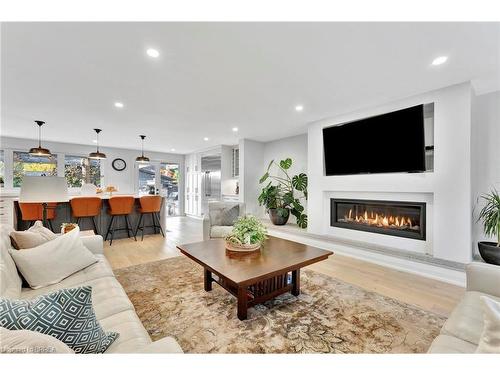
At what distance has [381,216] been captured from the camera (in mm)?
3877

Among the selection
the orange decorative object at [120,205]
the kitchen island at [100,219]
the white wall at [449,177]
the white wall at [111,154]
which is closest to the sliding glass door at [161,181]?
the white wall at [111,154]

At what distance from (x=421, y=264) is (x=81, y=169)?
8.86 metres

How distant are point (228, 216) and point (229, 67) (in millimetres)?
2457

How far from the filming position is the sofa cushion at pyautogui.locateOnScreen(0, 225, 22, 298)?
136 cm

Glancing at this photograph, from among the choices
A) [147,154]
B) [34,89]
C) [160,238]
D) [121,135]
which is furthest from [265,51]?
[147,154]

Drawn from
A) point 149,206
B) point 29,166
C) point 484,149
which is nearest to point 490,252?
point 484,149

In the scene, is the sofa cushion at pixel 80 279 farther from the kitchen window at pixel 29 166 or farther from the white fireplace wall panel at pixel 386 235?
the kitchen window at pixel 29 166

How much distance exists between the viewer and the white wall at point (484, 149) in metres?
3.10

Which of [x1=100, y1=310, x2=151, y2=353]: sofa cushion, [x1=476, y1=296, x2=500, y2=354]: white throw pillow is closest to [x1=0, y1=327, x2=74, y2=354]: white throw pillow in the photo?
[x1=100, y1=310, x2=151, y2=353]: sofa cushion

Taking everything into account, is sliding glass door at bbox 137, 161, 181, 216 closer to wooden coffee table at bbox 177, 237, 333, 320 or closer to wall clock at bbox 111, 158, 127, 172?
wall clock at bbox 111, 158, 127, 172
